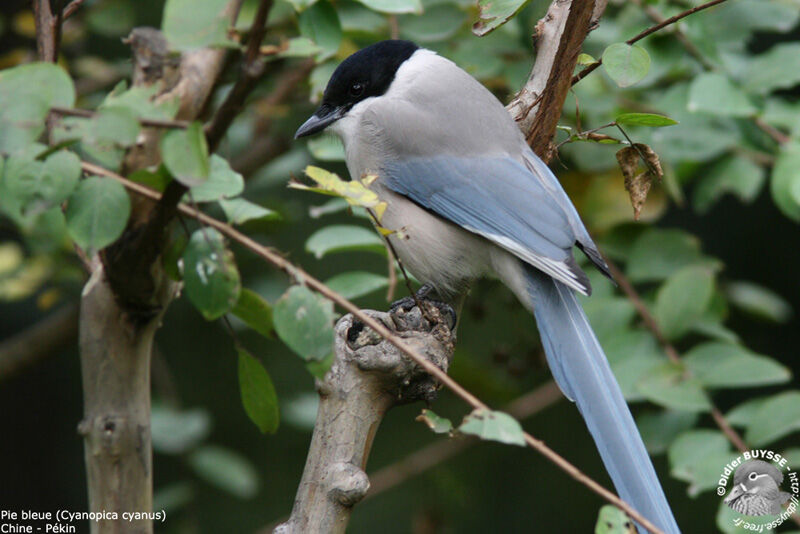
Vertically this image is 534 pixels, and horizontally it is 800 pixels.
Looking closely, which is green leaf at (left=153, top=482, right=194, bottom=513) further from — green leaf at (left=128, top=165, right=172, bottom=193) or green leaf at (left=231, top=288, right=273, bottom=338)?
green leaf at (left=128, top=165, right=172, bottom=193)

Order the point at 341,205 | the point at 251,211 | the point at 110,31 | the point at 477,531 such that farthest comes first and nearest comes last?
1. the point at 477,531
2. the point at 110,31
3. the point at 341,205
4. the point at 251,211

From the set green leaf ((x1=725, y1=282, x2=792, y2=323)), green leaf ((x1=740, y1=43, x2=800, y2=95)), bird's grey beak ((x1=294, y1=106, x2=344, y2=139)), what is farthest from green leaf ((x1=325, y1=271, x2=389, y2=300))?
green leaf ((x1=725, y1=282, x2=792, y2=323))

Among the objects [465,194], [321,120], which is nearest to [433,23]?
[321,120]

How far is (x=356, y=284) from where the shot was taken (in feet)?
7.22

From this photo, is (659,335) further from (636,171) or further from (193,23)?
(193,23)

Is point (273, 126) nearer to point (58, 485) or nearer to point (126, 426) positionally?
point (126, 426)

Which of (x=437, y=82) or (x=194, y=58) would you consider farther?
(x=437, y=82)

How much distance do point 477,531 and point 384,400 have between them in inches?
127

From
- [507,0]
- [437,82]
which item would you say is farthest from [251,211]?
[437,82]

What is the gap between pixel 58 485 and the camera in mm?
4129

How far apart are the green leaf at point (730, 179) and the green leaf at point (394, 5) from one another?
115 cm

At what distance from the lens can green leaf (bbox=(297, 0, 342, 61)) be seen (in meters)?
1.87

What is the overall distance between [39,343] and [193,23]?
2382 mm

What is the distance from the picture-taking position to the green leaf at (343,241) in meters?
2.18
